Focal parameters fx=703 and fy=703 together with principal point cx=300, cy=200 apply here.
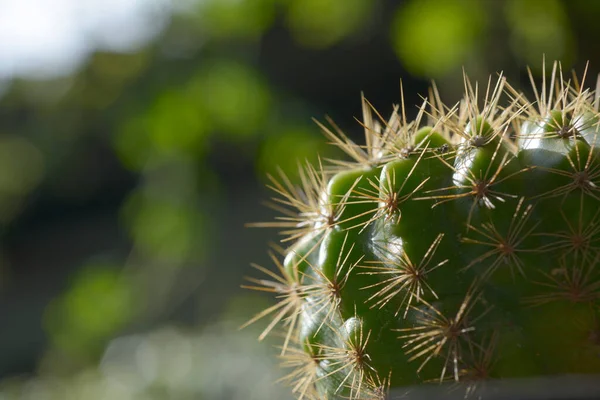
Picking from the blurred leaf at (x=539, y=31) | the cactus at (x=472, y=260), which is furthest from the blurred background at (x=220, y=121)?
the cactus at (x=472, y=260)

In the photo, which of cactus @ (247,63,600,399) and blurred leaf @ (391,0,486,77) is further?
blurred leaf @ (391,0,486,77)

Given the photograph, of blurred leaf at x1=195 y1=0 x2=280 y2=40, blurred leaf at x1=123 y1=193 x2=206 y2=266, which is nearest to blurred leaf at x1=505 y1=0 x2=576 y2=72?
blurred leaf at x1=195 y1=0 x2=280 y2=40

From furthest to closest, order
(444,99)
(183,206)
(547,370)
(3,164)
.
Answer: (3,164) < (183,206) < (444,99) < (547,370)

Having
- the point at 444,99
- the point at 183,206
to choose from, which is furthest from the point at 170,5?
the point at 444,99

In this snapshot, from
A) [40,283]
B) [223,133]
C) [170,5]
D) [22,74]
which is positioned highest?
[22,74]

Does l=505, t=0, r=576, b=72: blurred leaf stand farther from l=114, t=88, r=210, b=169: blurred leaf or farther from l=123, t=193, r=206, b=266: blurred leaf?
l=123, t=193, r=206, b=266: blurred leaf

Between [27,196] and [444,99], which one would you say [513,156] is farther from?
[27,196]

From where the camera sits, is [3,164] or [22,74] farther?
[22,74]
